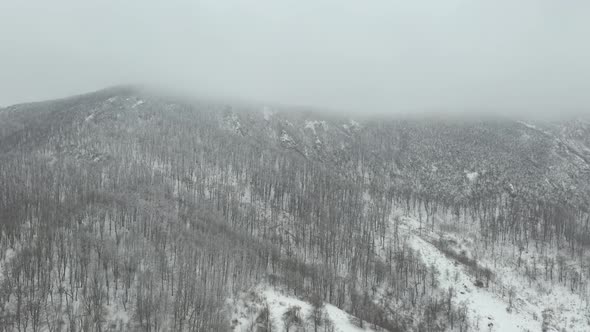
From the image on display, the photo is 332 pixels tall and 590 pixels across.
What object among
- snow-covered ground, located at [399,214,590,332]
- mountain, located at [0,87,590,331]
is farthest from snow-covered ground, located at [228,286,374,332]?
snow-covered ground, located at [399,214,590,332]

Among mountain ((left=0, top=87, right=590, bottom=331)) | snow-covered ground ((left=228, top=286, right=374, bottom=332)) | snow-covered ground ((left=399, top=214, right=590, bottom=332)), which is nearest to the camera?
mountain ((left=0, top=87, right=590, bottom=331))

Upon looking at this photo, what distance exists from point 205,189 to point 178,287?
88954 mm

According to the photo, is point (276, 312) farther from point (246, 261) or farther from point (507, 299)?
point (507, 299)

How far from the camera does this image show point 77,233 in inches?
4938

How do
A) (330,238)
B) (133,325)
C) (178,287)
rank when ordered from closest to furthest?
(133,325) → (178,287) → (330,238)

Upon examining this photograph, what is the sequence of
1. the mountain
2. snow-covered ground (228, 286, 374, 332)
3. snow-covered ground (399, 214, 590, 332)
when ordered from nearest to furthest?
the mountain → snow-covered ground (228, 286, 374, 332) → snow-covered ground (399, 214, 590, 332)

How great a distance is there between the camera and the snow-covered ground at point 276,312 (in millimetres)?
103625

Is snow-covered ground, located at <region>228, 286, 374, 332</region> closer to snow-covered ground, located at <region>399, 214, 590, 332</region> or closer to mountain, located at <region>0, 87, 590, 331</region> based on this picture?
mountain, located at <region>0, 87, 590, 331</region>

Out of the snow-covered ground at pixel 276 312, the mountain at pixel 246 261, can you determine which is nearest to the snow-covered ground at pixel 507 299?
the mountain at pixel 246 261

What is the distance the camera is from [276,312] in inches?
4208

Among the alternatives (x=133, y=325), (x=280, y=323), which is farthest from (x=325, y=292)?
(x=133, y=325)

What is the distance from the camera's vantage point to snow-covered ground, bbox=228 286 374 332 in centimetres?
10362

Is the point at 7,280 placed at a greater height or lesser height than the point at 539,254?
greater

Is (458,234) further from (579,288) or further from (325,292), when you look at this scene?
(325,292)
